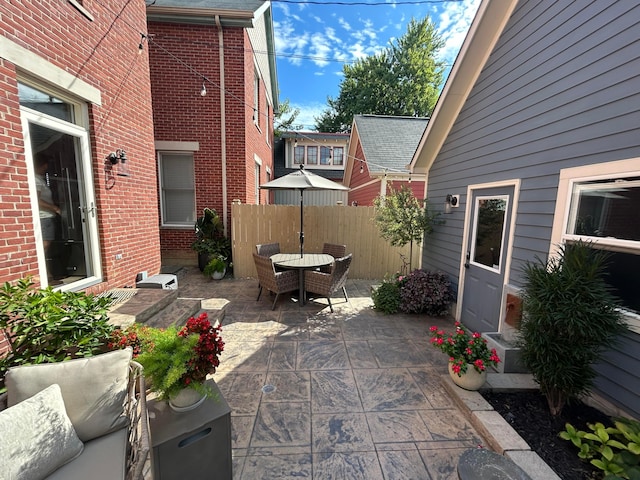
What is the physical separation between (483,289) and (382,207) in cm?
242

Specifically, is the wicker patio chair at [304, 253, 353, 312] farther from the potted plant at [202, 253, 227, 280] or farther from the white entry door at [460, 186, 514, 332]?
the potted plant at [202, 253, 227, 280]

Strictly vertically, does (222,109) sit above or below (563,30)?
above

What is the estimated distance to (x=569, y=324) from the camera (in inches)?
81.3

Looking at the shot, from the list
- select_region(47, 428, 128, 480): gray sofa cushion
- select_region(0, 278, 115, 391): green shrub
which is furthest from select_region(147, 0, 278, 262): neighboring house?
select_region(47, 428, 128, 480): gray sofa cushion

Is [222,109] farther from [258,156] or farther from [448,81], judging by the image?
[448,81]

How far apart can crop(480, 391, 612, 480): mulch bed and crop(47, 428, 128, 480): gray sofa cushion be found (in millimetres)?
2742

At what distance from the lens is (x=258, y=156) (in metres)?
9.23

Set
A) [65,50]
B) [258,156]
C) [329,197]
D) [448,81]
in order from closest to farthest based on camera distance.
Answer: [65,50] < [448,81] < [258,156] < [329,197]

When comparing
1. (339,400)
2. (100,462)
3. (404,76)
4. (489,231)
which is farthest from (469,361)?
(404,76)

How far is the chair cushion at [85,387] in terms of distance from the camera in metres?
1.53

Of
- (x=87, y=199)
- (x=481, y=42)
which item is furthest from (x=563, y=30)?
(x=87, y=199)

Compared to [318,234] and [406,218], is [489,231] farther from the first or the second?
[318,234]

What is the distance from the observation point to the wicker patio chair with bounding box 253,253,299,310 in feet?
Result: 15.7

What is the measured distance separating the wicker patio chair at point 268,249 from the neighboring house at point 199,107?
175 centimetres
